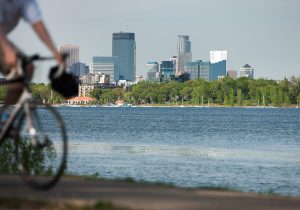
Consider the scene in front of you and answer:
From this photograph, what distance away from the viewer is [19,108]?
1052cm

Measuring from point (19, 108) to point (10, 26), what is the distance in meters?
0.84

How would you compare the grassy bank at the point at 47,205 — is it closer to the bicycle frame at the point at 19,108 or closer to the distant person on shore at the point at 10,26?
the bicycle frame at the point at 19,108

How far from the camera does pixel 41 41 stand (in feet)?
34.1

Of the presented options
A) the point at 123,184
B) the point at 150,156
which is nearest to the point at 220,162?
the point at 150,156

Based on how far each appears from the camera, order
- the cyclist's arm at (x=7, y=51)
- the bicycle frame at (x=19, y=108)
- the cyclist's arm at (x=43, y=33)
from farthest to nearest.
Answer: the bicycle frame at (x=19, y=108), the cyclist's arm at (x=43, y=33), the cyclist's arm at (x=7, y=51)

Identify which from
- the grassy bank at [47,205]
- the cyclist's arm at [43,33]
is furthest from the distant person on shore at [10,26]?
the grassy bank at [47,205]

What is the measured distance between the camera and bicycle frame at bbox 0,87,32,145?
1043cm

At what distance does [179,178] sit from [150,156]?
1556 cm

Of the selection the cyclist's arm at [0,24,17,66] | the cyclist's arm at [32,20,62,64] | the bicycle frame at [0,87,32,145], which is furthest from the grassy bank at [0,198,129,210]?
the cyclist's arm at [32,20,62,64]

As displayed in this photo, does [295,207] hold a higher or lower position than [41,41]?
lower

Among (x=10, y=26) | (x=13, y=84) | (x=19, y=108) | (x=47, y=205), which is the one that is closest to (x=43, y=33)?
(x=10, y=26)

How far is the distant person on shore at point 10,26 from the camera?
10.2 metres

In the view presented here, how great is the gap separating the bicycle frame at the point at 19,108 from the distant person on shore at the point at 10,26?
9 centimetres

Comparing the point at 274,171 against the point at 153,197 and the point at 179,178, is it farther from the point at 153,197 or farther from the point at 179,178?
the point at 153,197
